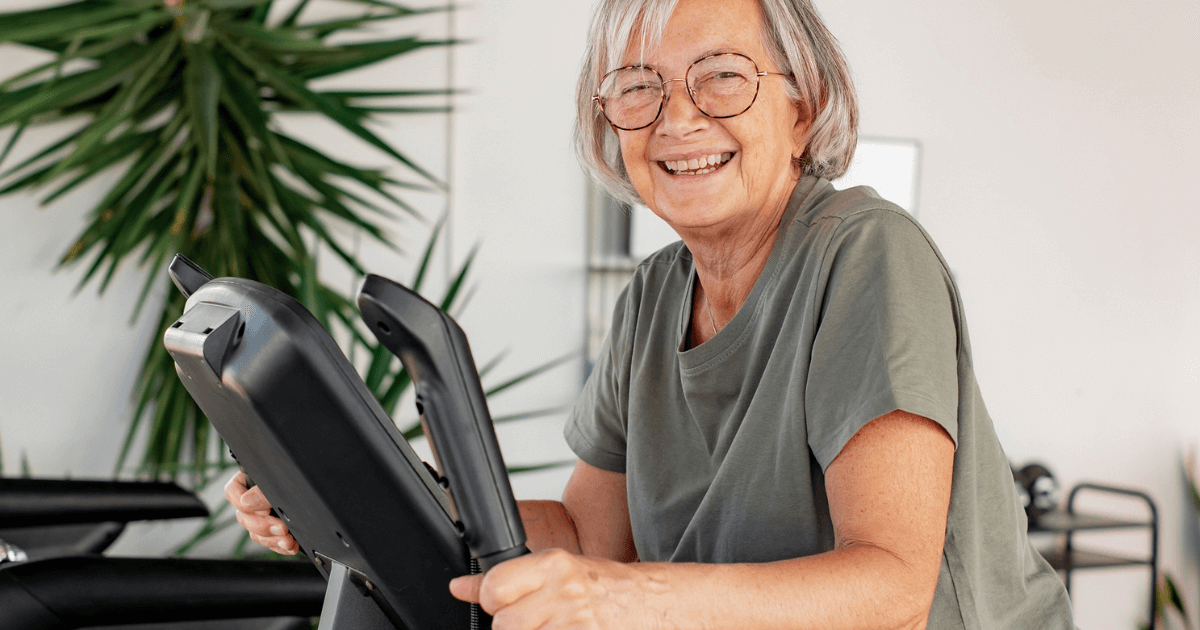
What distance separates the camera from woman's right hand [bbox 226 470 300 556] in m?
0.94

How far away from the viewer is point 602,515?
131 cm

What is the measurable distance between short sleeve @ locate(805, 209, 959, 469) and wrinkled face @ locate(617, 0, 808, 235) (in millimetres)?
215

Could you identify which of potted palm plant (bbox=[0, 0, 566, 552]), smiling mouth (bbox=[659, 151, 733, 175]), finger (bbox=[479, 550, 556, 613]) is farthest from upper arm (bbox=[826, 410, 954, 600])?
potted palm plant (bbox=[0, 0, 566, 552])

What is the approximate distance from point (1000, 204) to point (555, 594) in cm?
328

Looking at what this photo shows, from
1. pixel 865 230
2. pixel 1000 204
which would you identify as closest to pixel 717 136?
pixel 865 230

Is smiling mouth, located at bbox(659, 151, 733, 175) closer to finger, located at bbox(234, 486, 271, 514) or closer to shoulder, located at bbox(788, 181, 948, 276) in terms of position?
shoulder, located at bbox(788, 181, 948, 276)

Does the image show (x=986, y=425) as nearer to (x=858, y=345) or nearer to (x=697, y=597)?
(x=858, y=345)

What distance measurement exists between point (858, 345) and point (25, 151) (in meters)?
2.42

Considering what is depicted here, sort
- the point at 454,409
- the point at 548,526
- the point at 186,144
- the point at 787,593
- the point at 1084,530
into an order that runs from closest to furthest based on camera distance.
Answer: the point at 454,409, the point at 787,593, the point at 548,526, the point at 186,144, the point at 1084,530

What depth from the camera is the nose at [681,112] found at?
3.52ft

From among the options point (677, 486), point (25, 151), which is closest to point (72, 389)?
point (25, 151)

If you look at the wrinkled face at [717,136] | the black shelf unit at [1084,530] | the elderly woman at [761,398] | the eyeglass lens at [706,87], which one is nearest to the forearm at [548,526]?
the elderly woman at [761,398]

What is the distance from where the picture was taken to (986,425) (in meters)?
0.91

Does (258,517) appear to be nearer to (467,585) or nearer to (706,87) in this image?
(467,585)
